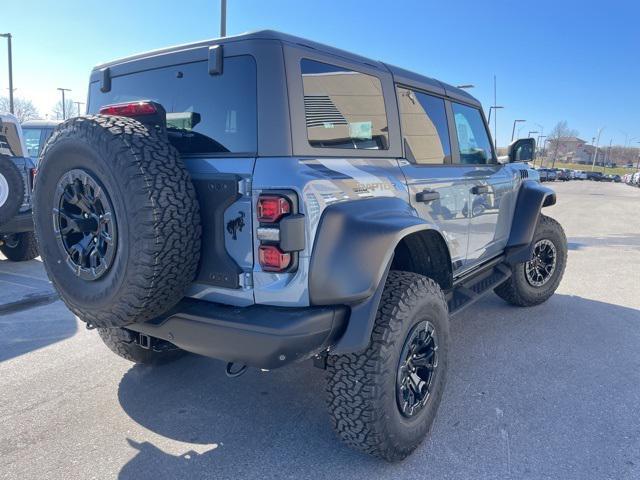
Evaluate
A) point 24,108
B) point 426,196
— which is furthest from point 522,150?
point 24,108

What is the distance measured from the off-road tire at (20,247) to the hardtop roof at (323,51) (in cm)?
483

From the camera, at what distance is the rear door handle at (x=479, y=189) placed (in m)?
3.67

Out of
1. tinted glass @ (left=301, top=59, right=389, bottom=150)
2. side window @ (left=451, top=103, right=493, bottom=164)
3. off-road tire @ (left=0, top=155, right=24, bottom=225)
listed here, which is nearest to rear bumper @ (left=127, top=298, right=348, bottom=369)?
tinted glass @ (left=301, top=59, right=389, bottom=150)

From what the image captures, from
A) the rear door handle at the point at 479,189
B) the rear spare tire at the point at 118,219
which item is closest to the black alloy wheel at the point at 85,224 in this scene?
the rear spare tire at the point at 118,219

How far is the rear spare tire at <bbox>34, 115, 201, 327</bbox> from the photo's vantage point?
202 centimetres

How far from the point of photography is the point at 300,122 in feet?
7.32

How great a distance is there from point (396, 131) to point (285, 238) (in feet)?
4.02

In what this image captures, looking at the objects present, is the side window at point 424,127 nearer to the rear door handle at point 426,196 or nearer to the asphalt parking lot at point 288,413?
the rear door handle at point 426,196

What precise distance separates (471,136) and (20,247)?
6410mm

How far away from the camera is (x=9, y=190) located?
5590mm

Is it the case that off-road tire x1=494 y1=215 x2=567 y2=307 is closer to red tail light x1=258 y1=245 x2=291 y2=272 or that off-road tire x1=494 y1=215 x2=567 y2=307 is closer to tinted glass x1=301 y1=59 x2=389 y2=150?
tinted glass x1=301 y1=59 x2=389 y2=150

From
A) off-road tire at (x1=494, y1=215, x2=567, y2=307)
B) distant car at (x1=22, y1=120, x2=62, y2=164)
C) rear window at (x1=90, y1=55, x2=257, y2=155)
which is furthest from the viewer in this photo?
distant car at (x1=22, y1=120, x2=62, y2=164)

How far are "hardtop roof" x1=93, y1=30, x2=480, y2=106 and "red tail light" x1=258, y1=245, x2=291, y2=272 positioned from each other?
38.4 inches

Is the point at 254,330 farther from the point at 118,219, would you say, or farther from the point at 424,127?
the point at 424,127
